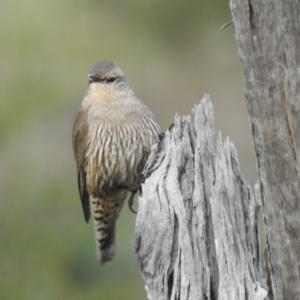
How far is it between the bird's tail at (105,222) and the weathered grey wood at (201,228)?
2534 millimetres

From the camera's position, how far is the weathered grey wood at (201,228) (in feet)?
9.82

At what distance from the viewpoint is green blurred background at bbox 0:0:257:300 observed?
242 inches

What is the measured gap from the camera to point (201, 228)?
3064mm

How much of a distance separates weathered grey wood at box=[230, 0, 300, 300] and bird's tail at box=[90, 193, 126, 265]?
2890 mm

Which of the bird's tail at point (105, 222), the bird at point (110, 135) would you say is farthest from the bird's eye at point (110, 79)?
the bird's tail at point (105, 222)

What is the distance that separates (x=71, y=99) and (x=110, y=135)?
1.81 metres

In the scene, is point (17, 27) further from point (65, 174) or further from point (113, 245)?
point (113, 245)

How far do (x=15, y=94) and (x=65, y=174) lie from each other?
0.90 metres

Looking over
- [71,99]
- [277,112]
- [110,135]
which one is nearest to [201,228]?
[277,112]

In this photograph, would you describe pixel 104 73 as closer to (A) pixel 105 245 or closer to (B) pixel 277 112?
(A) pixel 105 245

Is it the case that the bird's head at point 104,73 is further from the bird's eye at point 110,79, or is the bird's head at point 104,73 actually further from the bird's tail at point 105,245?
the bird's tail at point 105,245

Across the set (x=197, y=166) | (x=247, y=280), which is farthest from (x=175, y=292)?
(x=197, y=166)

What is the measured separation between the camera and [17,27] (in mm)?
6543

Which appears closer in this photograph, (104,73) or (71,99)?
(104,73)
